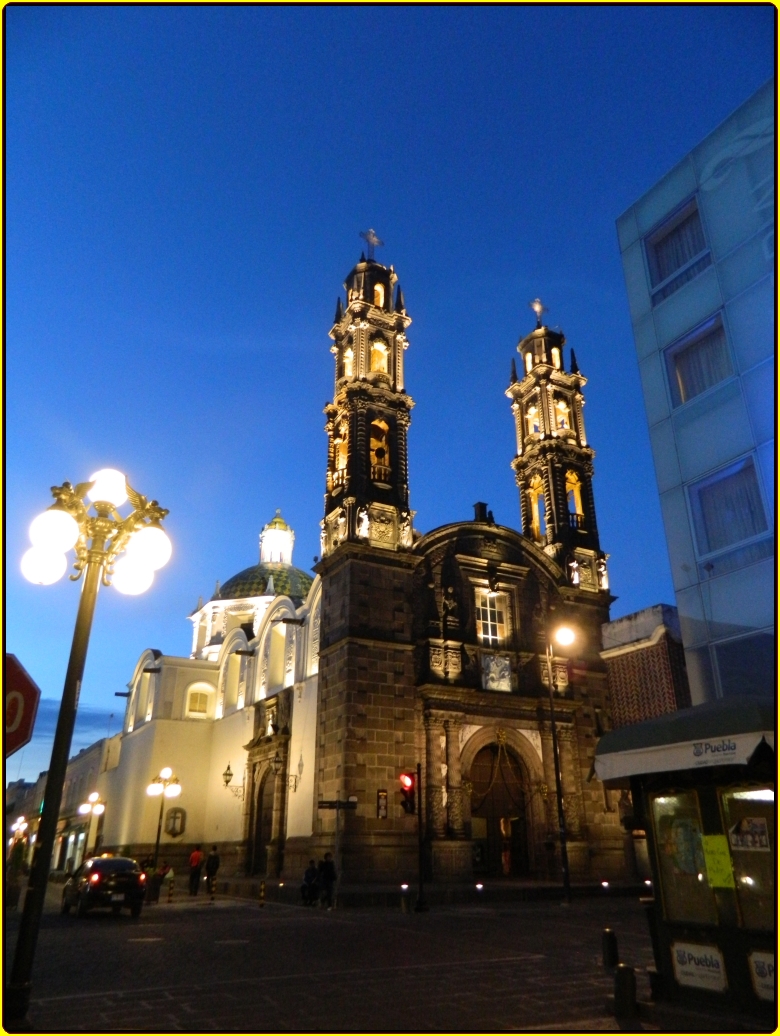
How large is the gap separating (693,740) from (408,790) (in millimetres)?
15597

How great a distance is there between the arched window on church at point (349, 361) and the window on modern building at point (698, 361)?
54.5ft

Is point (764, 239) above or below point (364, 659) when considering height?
above

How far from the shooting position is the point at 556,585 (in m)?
32.6

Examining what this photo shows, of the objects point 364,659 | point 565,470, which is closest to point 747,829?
point 364,659

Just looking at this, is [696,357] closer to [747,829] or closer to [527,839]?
[747,829]

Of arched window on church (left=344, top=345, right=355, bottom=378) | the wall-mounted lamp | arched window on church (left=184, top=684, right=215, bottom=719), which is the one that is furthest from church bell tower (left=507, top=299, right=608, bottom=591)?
arched window on church (left=184, top=684, right=215, bottom=719)

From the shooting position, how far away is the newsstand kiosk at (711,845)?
24.2 ft

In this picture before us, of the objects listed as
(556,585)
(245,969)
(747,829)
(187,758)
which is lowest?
(245,969)

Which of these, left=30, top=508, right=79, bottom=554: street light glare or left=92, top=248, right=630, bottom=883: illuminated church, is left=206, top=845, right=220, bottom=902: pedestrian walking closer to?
left=92, top=248, right=630, bottom=883: illuminated church

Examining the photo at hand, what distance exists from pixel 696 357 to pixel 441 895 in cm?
1626

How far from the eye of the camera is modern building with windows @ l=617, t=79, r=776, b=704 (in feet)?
50.1

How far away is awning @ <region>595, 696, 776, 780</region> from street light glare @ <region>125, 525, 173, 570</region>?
5411 mm

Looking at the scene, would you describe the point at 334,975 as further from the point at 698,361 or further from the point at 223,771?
the point at 223,771

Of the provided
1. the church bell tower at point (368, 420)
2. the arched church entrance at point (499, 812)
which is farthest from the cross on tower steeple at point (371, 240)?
the arched church entrance at point (499, 812)
